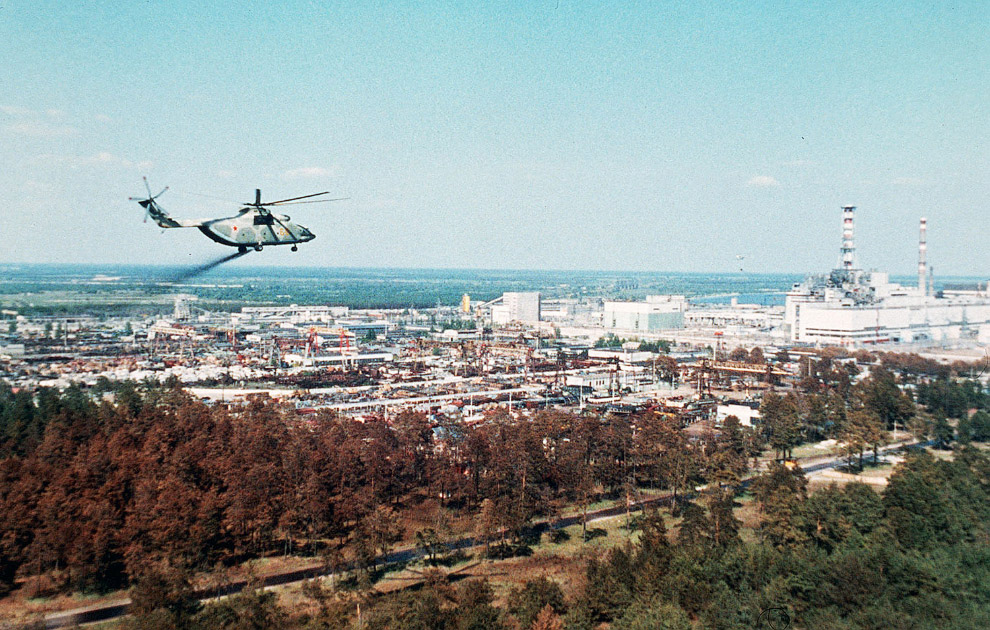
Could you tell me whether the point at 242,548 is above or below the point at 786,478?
below

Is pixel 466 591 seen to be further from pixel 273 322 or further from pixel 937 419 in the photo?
pixel 273 322

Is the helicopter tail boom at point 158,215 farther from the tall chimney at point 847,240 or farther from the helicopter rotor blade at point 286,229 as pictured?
the tall chimney at point 847,240

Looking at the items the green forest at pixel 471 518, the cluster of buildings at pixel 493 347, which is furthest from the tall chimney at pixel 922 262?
the green forest at pixel 471 518

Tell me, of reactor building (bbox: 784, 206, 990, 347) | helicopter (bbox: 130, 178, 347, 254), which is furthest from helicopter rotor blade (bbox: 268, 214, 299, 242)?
reactor building (bbox: 784, 206, 990, 347)

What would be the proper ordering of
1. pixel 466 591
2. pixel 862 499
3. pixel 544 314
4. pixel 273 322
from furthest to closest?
1. pixel 544 314
2. pixel 273 322
3. pixel 862 499
4. pixel 466 591

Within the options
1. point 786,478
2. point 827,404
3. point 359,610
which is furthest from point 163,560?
point 827,404

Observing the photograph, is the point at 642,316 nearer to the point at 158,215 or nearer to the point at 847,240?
the point at 847,240

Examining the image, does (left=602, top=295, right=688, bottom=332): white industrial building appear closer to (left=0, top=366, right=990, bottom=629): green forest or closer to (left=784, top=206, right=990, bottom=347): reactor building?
(left=784, top=206, right=990, bottom=347): reactor building

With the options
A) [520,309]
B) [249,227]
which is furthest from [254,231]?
[520,309]
